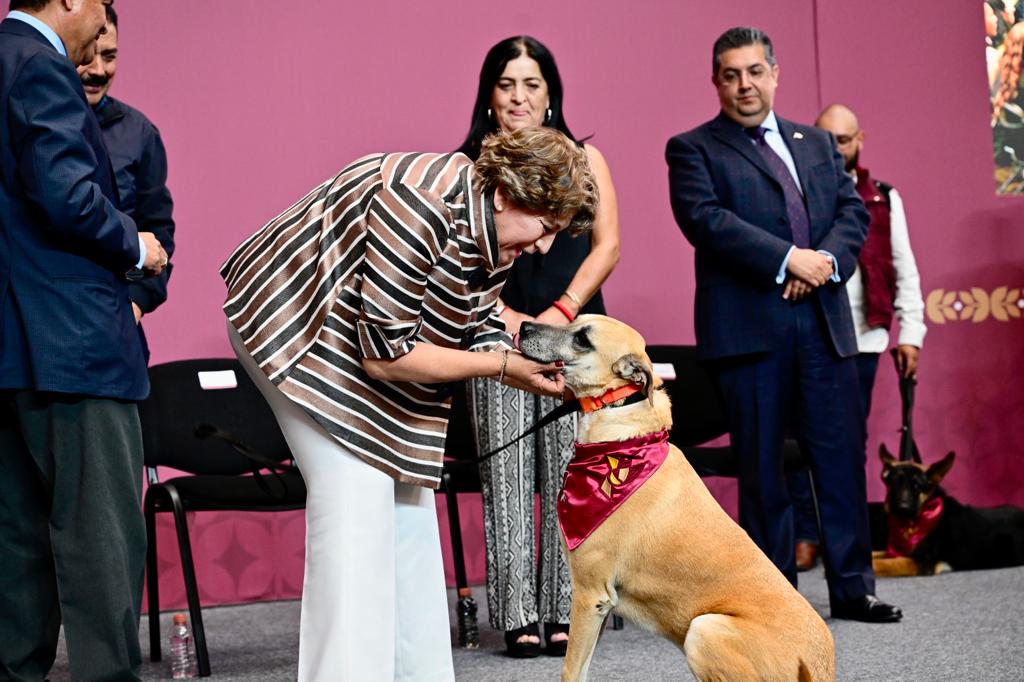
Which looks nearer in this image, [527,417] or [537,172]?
[537,172]

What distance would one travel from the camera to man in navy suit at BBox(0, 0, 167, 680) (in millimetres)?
2441

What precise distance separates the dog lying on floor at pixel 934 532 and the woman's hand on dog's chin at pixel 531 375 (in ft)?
10.2

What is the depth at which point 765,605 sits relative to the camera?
239 centimetres

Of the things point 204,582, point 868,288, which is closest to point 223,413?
point 204,582

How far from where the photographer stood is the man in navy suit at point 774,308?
12.8 feet

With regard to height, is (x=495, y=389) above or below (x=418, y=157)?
below

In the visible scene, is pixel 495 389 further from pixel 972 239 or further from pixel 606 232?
pixel 972 239

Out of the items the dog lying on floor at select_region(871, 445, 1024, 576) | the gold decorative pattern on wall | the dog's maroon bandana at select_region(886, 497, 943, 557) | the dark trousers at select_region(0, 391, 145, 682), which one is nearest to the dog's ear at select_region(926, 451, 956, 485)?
the dog lying on floor at select_region(871, 445, 1024, 576)

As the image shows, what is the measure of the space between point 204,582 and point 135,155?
6.83 ft

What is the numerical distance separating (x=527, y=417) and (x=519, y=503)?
0.28 meters

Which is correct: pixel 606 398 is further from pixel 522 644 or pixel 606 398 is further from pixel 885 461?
pixel 885 461

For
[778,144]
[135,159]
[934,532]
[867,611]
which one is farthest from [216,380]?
[934,532]

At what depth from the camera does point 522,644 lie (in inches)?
138

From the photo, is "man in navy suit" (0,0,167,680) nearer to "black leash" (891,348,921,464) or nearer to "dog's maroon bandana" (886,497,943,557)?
"dog's maroon bandana" (886,497,943,557)
